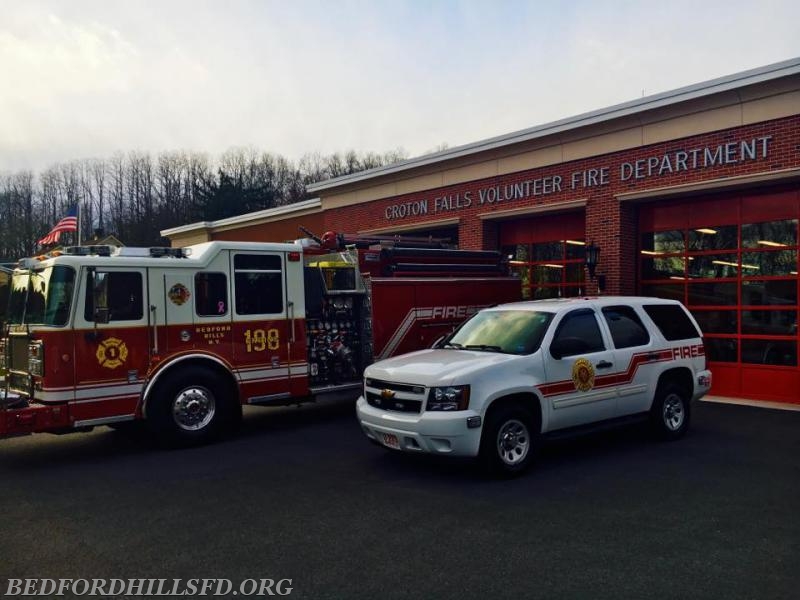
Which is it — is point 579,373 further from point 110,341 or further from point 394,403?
point 110,341

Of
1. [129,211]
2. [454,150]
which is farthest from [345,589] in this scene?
[129,211]

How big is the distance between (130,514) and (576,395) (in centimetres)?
472

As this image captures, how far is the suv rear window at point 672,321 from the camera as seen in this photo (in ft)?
29.2

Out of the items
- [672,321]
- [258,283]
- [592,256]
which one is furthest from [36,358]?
[592,256]

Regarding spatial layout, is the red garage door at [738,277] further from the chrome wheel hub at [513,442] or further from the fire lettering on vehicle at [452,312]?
the chrome wheel hub at [513,442]

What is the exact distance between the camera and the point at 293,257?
9.98m

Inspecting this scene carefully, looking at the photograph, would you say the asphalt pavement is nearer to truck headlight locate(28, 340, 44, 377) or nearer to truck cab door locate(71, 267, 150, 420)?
truck cab door locate(71, 267, 150, 420)

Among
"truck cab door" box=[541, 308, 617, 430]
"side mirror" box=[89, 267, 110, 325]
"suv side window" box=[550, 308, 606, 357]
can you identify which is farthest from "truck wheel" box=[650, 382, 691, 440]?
"side mirror" box=[89, 267, 110, 325]

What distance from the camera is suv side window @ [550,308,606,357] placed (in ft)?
24.8

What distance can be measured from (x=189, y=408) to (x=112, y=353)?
1.19 metres

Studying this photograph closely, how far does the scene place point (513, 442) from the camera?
7.08m

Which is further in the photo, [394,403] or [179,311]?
[179,311]

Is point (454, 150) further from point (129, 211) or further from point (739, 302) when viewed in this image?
point (129, 211)

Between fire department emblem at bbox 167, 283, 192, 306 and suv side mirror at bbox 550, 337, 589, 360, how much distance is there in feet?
15.6
